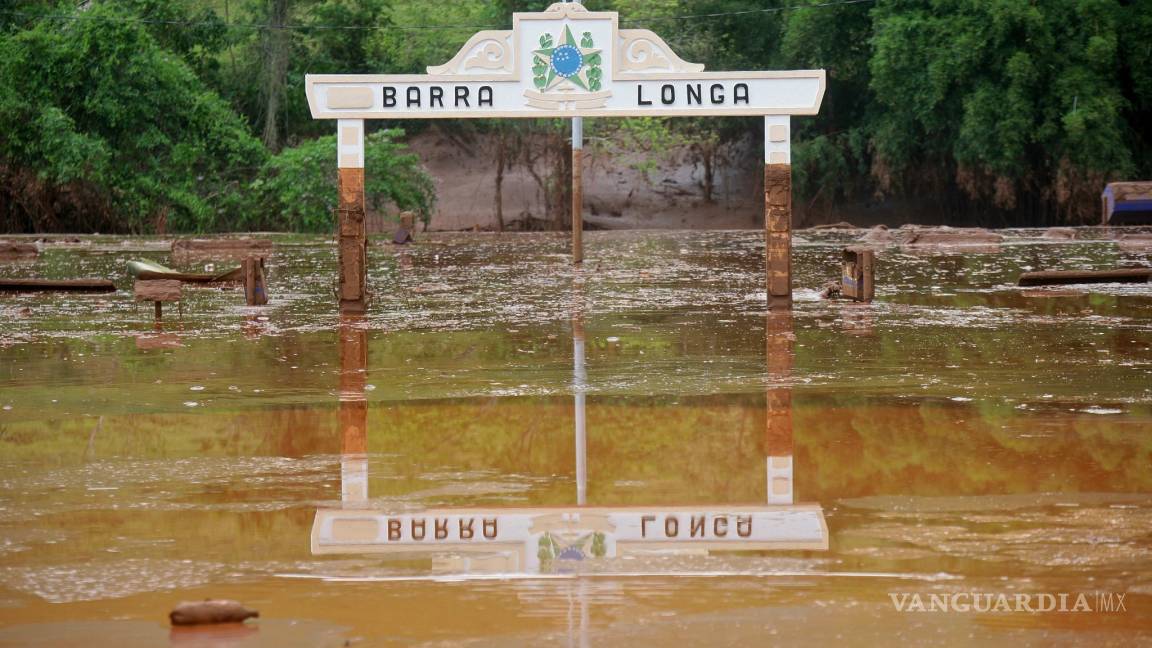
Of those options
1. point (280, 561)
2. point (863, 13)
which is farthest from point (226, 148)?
point (280, 561)

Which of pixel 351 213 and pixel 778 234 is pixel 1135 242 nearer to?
pixel 778 234

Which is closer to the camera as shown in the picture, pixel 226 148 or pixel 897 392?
pixel 897 392

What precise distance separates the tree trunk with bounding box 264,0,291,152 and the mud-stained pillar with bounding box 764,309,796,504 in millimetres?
32251

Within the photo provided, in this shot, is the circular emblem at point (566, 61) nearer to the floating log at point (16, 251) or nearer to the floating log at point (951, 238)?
the floating log at point (16, 251)

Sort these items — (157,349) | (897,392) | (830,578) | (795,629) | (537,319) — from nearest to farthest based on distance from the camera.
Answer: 1. (795,629)
2. (830,578)
3. (897,392)
4. (157,349)
5. (537,319)

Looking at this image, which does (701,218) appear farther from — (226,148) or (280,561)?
(280,561)

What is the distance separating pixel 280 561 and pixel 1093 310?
13.4 m

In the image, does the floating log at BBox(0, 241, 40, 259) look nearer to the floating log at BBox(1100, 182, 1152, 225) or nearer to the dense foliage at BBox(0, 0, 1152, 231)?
the dense foliage at BBox(0, 0, 1152, 231)

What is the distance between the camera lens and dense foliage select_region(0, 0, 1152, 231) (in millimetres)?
40812

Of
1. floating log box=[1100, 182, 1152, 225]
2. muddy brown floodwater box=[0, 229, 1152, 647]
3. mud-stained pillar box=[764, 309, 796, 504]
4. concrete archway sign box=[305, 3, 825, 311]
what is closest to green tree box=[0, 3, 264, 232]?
floating log box=[1100, 182, 1152, 225]

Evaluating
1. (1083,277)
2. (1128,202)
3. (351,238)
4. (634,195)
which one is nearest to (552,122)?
(634,195)

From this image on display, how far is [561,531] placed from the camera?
27.2ft

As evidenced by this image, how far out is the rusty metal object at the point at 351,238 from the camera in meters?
19.7

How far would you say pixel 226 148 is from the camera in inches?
1759
